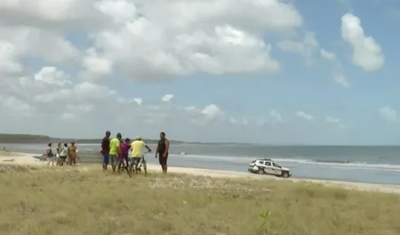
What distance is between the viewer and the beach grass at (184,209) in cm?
1155

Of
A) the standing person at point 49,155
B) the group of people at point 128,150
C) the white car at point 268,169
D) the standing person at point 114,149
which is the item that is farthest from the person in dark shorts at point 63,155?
the white car at point 268,169

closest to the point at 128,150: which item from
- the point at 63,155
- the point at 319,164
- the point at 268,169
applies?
the point at 63,155

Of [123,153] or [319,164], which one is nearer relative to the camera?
[123,153]

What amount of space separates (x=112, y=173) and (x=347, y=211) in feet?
34.6

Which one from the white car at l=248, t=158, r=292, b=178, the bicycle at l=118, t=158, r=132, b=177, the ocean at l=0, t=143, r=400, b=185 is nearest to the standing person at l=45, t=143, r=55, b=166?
the bicycle at l=118, t=158, r=132, b=177

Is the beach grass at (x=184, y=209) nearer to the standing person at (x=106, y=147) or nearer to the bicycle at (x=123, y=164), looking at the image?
the bicycle at (x=123, y=164)

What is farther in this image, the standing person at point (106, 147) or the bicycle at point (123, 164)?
the standing person at point (106, 147)

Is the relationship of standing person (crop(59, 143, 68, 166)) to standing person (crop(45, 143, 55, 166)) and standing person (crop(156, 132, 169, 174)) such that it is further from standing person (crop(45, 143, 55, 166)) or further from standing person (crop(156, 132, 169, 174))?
standing person (crop(156, 132, 169, 174))

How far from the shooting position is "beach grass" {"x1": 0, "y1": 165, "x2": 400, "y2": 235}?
37.9 feet

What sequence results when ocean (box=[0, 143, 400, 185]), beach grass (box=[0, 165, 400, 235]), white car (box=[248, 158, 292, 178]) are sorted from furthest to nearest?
1. ocean (box=[0, 143, 400, 185])
2. white car (box=[248, 158, 292, 178])
3. beach grass (box=[0, 165, 400, 235])

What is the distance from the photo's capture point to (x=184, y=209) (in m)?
13.3

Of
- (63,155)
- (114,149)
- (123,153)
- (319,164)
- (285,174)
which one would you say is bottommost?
(285,174)

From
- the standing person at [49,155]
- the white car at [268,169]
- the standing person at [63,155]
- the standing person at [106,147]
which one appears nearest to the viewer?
the standing person at [106,147]

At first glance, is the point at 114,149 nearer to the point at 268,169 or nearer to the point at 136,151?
the point at 136,151
